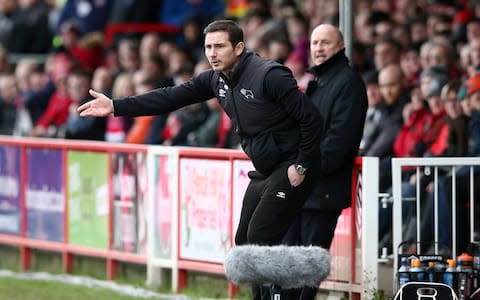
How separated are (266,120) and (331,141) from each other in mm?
1009

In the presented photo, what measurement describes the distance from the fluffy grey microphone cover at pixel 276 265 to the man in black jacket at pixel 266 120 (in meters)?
0.30

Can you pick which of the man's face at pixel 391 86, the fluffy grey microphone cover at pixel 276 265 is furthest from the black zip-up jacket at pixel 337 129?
the man's face at pixel 391 86

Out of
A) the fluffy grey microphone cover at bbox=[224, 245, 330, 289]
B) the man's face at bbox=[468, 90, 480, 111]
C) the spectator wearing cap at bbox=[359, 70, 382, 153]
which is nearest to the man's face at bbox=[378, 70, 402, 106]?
the spectator wearing cap at bbox=[359, 70, 382, 153]

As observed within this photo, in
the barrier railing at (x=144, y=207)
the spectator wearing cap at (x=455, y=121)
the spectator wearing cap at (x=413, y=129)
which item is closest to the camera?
the barrier railing at (x=144, y=207)

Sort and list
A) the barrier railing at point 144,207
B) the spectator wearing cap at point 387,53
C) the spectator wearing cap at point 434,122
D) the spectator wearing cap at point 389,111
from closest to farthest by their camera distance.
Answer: the barrier railing at point 144,207 → the spectator wearing cap at point 434,122 → the spectator wearing cap at point 389,111 → the spectator wearing cap at point 387,53

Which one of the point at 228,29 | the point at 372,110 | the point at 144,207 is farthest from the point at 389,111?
the point at 228,29

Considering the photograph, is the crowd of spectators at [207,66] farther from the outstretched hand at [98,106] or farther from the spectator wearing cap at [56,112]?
the outstretched hand at [98,106]

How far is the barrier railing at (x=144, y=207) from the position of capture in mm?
11055

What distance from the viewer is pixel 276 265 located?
913 cm

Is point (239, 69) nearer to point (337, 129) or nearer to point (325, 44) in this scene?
point (337, 129)

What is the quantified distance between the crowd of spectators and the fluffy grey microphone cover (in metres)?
2.18

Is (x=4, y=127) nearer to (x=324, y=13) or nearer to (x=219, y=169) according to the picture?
(x=324, y=13)

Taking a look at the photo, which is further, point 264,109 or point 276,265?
point 264,109

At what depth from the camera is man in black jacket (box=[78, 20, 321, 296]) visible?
928 centimetres
